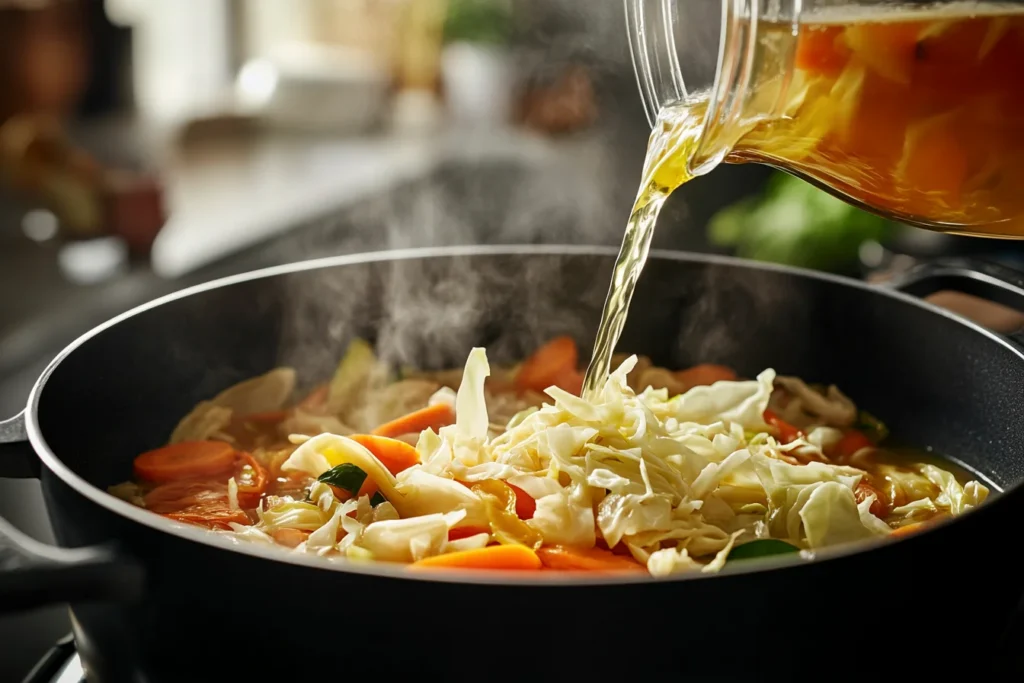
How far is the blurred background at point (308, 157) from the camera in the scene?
294 cm

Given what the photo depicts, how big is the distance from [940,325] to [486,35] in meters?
4.86

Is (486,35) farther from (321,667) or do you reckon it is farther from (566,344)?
(321,667)

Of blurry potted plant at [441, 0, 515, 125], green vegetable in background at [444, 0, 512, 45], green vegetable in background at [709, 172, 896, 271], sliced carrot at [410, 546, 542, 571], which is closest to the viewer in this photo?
sliced carrot at [410, 546, 542, 571]

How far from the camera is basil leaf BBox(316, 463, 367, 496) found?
4.35 feet

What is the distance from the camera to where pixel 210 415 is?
171 centimetres

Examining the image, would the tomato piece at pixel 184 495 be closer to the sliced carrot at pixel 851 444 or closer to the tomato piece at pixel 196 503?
the tomato piece at pixel 196 503

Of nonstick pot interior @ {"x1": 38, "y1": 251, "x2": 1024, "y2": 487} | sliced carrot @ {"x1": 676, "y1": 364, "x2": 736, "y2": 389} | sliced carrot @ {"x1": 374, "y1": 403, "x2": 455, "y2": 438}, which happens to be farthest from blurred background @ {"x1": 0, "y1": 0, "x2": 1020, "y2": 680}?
sliced carrot @ {"x1": 676, "y1": 364, "x2": 736, "y2": 389}

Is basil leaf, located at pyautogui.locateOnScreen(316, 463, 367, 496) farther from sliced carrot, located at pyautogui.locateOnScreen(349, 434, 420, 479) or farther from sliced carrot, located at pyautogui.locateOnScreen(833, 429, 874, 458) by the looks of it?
sliced carrot, located at pyautogui.locateOnScreen(833, 429, 874, 458)

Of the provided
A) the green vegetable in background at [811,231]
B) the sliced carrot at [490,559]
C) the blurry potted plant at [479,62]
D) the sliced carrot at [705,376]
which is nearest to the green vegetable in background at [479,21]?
the blurry potted plant at [479,62]

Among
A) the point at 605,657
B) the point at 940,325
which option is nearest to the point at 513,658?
the point at 605,657

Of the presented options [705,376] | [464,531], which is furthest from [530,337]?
[464,531]

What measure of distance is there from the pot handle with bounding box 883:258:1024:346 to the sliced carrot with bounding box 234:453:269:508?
112cm

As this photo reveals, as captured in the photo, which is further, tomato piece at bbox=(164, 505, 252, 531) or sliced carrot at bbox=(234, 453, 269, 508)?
sliced carrot at bbox=(234, 453, 269, 508)

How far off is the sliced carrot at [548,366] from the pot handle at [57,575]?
3.55 ft
